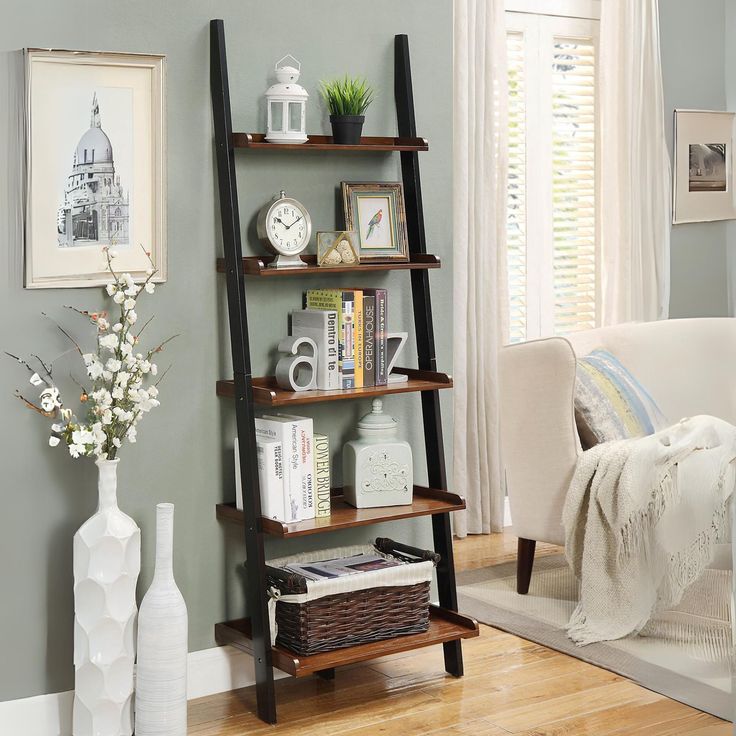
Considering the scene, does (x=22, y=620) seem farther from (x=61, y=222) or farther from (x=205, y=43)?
(x=205, y=43)

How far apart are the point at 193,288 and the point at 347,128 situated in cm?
59

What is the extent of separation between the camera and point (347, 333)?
2.93 meters

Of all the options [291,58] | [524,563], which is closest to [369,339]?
[291,58]

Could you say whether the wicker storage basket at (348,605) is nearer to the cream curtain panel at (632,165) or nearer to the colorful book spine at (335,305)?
the colorful book spine at (335,305)

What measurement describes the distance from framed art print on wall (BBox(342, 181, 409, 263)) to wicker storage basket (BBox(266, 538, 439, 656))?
0.84m

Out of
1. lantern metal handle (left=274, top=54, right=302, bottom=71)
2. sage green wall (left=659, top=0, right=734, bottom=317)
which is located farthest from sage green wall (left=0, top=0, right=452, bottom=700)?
sage green wall (left=659, top=0, right=734, bottom=317)

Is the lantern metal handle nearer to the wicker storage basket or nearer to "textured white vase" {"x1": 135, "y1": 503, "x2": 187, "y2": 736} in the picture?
"textured white vase" {"x1": 135, "y1": 503, "x2": 187, "y2": 736}

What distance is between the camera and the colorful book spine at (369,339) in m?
2.96

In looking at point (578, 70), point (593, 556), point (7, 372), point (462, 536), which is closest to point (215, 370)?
point (7, 372)

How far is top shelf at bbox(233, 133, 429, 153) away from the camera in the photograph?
2764 mm

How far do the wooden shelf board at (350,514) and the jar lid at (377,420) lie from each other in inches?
8.7

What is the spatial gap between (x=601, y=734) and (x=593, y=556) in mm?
740

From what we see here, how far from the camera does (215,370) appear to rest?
115 inches

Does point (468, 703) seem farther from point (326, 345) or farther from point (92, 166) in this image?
point (92, 166)
